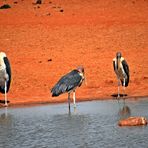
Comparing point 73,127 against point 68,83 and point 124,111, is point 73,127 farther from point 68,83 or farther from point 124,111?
point 68,83

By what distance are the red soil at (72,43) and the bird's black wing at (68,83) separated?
5.34 feet

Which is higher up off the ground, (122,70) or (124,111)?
A: (122,70)

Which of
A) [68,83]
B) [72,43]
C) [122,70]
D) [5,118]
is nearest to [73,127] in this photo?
[5,118]

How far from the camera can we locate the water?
10680 mm

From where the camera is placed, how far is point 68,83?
1542 centimetres

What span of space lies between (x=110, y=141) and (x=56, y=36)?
21.2 m

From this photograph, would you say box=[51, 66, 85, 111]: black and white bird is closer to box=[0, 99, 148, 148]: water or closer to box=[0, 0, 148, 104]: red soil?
box=[0, 99, 148, 148]: water

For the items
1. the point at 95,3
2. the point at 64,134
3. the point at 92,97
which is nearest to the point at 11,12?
the point at 95,3

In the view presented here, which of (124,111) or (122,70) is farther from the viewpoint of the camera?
(122,70)

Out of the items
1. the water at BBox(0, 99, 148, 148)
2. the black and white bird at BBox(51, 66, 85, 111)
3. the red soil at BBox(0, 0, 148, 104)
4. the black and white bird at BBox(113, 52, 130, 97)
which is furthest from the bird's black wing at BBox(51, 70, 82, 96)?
the black and white bird at BBox(113, 52, 130, 97)

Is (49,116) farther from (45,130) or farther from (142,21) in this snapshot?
(142,21)

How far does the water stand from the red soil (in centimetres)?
211

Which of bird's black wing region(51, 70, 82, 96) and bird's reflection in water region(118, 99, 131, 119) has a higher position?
bird's black wing region(51, 70, 82, 96)

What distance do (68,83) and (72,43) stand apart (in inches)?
554
